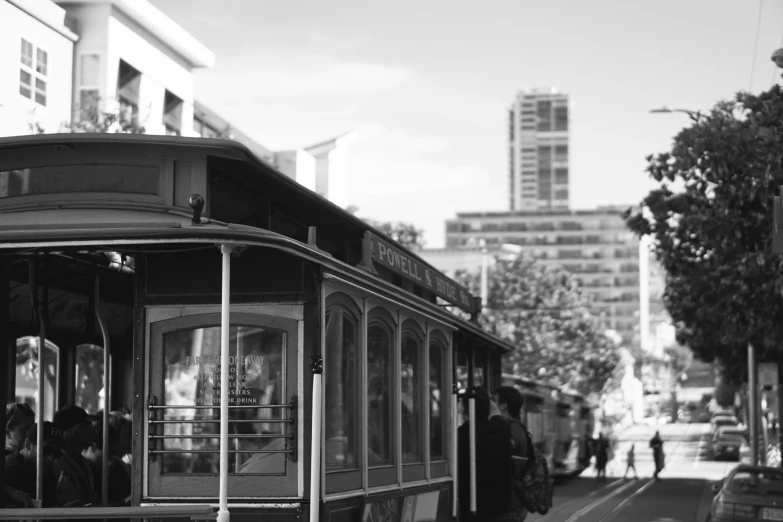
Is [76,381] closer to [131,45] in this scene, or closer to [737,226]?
[737,226]

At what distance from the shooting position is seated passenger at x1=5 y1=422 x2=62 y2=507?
7.88 meters

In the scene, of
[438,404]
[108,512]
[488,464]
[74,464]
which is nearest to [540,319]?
[488,464]

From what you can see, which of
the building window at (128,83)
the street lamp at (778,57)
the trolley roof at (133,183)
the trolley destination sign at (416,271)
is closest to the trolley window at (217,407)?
the trolley roof at (133,183)

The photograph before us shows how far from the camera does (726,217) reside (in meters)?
20.7

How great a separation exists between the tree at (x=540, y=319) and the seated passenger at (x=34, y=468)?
153ft

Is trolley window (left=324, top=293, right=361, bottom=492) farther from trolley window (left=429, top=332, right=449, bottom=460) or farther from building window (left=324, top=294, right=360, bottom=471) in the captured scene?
trolley window (left=429, top=332, right=449, bottom=460)

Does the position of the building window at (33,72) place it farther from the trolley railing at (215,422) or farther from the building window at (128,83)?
the trolley railing at (215,422)

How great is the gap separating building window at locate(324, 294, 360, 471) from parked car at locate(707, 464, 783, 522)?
1118 cm

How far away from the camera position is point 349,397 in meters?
8.05

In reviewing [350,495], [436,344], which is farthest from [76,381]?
[350,495]

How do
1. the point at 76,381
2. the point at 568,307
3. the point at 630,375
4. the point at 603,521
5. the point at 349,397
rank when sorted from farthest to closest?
the point at 630,375
the point at 568,307
the point at 603,521
the point at 76,381
the point at 349,397

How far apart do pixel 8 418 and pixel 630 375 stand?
6350 inches

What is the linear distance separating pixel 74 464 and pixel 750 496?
480 inches

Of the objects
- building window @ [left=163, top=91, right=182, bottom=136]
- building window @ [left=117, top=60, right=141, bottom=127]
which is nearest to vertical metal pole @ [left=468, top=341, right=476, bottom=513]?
building window @ [left=117, top=60, right=141, bottom=127]
